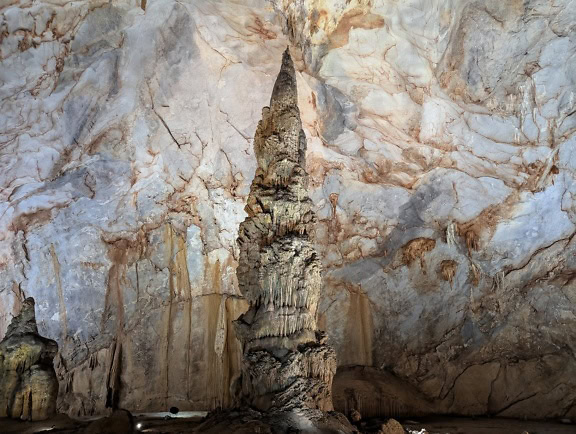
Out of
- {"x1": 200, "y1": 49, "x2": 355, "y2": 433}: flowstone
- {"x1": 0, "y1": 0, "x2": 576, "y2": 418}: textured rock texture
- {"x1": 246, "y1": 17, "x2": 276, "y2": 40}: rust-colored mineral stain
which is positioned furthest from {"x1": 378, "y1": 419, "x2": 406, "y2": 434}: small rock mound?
{"x1": 246, "y1": 17, "x2": 276, "y2": 40}: rust-colored mineral stain

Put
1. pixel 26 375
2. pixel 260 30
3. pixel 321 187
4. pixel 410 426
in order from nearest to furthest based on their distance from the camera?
pixel 26 375 < pixel 410 426 < pixel 260 30 < pixel 321 187

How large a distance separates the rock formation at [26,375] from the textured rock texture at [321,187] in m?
3.35

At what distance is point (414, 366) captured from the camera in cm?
1174

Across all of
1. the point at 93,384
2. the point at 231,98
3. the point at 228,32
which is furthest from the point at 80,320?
the point at 228,32

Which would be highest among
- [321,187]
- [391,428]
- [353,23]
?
[353,23]

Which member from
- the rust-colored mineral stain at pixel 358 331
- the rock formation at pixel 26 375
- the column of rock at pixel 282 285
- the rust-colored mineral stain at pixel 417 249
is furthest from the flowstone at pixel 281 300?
the rust-colored mineral stain at pixel 358 331

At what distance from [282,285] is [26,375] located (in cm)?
417

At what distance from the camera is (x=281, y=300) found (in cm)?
669

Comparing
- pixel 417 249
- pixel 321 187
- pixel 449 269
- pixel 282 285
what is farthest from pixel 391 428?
pixel 321 187

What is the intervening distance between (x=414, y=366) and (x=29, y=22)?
10464 millimetres

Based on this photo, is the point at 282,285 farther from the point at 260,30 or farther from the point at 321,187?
the point at 260,30

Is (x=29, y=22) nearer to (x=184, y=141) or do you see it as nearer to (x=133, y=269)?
(x=184, y=141)

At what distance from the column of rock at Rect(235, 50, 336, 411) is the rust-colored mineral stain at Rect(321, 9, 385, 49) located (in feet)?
10.9

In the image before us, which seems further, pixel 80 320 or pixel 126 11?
pixel 80 320
